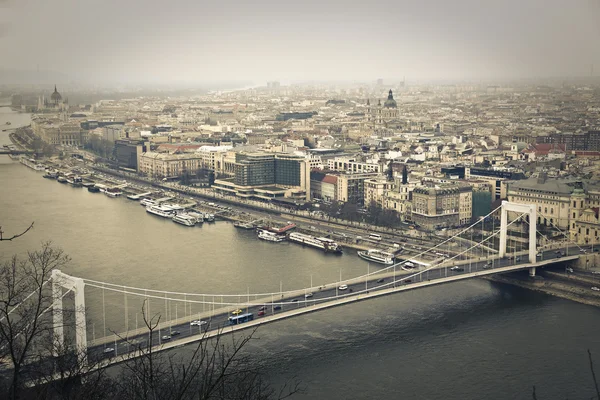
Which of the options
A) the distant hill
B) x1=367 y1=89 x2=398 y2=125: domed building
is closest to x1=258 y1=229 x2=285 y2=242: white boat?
the distant hill

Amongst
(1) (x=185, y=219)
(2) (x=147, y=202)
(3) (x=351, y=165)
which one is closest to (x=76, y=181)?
(2) (x=147, y=202)

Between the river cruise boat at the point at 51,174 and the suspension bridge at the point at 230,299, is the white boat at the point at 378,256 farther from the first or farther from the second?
the river cruise boat at the point at 51,174

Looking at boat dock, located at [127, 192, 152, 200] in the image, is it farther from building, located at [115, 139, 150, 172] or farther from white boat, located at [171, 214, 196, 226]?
building, located at [115, 139, 150, 172]

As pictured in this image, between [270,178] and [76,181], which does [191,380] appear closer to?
[270,178]

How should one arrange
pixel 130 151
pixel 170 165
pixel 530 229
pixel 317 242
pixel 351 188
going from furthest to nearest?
pixel 130 151 → pixel 170 165 → pixel 351 188 → pixel 317 242 → pixel 530 229

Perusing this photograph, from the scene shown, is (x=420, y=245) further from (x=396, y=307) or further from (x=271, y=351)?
(x=271, y=351)

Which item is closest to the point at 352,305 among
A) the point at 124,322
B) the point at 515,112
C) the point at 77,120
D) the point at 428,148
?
the point at 124,322

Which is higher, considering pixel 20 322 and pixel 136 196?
pixel 20 322
